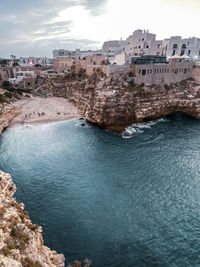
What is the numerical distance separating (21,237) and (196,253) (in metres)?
19.6

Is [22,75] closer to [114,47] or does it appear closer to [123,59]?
[114,47]

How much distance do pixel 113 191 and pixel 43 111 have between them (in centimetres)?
4705

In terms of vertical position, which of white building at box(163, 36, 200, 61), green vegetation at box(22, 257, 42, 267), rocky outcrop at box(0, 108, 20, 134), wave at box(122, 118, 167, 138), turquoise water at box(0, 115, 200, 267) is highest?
white building at box(163, 36, 200, 61)

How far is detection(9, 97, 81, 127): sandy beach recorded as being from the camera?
57.3 meters

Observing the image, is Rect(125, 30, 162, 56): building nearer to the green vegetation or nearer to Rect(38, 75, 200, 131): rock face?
Rect(38, 75, 200, 131): rock face

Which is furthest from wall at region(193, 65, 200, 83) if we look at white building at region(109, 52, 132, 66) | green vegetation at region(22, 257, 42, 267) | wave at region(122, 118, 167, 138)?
green vegetation at region(22, 257, 42, 267)

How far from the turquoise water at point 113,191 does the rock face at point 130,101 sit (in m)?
6.35

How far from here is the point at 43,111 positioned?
63.4 meters

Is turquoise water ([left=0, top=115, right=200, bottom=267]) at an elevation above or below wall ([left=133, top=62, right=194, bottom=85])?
below

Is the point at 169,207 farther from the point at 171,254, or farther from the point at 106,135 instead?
the point at 106,135

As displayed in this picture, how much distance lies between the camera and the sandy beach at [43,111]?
57281 mm

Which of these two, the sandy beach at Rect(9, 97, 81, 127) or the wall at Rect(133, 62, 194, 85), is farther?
the sandy beach at Rect(9, 97, 81, 127)

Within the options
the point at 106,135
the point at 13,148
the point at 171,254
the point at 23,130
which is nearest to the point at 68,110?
the point at 23,130

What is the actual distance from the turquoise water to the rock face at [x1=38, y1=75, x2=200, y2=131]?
635cm
